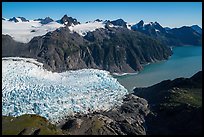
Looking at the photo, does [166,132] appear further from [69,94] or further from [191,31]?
[191,31]

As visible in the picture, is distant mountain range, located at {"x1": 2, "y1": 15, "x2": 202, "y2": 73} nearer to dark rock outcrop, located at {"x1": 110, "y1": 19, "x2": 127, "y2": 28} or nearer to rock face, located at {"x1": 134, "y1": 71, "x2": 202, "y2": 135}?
dark rock outcrop, located at {"x1": 110, "y1": 19, "x2": 127, "y2": 28}

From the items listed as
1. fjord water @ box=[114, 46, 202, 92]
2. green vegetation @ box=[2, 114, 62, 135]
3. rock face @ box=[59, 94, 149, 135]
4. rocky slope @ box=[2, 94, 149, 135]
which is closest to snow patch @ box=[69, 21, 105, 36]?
fjord water @ box=[114, 46, 202, 92]

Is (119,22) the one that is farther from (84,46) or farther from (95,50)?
(84,46)

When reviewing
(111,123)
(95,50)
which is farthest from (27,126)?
(95,50)

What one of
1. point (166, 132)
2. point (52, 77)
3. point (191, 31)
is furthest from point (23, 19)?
point (166, 132)

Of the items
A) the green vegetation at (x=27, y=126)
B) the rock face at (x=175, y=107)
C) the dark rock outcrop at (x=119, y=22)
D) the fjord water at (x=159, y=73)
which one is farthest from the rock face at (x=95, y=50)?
the green vegetation at (x=27, y=126)

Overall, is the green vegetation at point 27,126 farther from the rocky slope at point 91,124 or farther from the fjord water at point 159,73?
the fjord water at point 159,73
